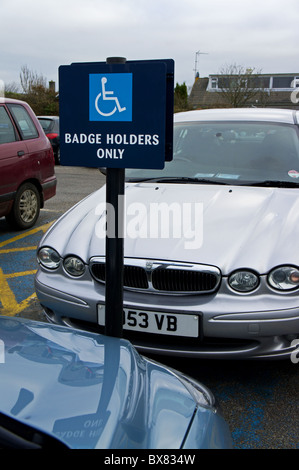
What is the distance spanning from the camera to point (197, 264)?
2.50 meters

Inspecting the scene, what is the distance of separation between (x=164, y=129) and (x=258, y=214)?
1140mm

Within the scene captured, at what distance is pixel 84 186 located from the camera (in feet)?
34.2

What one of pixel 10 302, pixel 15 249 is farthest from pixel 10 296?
pixel 15 249

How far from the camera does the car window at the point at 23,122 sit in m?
6.12

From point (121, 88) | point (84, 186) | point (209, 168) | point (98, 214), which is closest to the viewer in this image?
A: point (121, 88)

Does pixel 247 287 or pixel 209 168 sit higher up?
pixel 209 168

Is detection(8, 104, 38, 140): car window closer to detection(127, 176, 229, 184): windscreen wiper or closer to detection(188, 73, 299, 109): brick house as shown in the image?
detection(127, 176, 229, 184): windscreen wiper

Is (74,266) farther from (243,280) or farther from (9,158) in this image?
(9,158)

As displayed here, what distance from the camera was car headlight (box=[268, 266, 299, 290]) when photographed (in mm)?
2471

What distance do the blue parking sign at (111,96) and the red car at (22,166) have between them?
3918 mm

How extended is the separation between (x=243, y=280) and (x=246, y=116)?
1949mm

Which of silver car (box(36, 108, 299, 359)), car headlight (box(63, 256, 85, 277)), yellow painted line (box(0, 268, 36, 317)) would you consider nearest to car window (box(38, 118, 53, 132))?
yellow painted line (box(0, 268, 36, 317))
